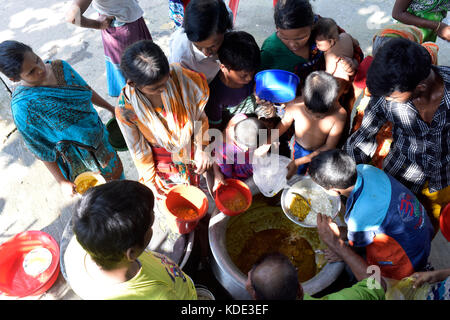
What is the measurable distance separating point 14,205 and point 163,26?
328 cm

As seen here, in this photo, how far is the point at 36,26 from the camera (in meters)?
4.90

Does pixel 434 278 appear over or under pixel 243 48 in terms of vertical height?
under

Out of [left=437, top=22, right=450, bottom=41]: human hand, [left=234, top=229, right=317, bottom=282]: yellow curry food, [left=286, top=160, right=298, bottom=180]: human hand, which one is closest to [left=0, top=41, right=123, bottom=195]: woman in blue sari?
[left=234, top=229, right=317, bottom=282]: yellow curry food

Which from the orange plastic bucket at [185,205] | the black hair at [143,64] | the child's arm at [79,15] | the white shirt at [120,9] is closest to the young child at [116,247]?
the orange plastic bucket at [185,205]

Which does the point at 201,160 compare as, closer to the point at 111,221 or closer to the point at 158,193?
the point at 158,193

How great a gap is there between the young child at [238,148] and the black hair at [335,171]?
1.71 feet

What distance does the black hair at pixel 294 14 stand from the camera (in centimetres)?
204

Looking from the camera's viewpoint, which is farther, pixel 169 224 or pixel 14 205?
pixel 14 205

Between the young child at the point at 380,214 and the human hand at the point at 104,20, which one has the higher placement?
the human hand at the point at 104,20

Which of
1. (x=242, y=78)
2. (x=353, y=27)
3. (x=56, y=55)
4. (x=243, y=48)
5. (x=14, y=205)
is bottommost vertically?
(x=14, y=205)

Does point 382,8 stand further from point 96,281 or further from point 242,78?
point 96,281

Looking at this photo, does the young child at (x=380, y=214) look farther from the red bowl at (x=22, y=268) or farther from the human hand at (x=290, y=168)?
the red bowl at (x=22, y=268)

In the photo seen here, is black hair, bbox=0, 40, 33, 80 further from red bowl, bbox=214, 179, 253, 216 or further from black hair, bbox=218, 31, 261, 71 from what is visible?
red bowl, bbox=214, 179, 253, 216

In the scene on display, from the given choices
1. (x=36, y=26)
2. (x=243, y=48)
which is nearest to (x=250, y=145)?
(x=243, y=48)
